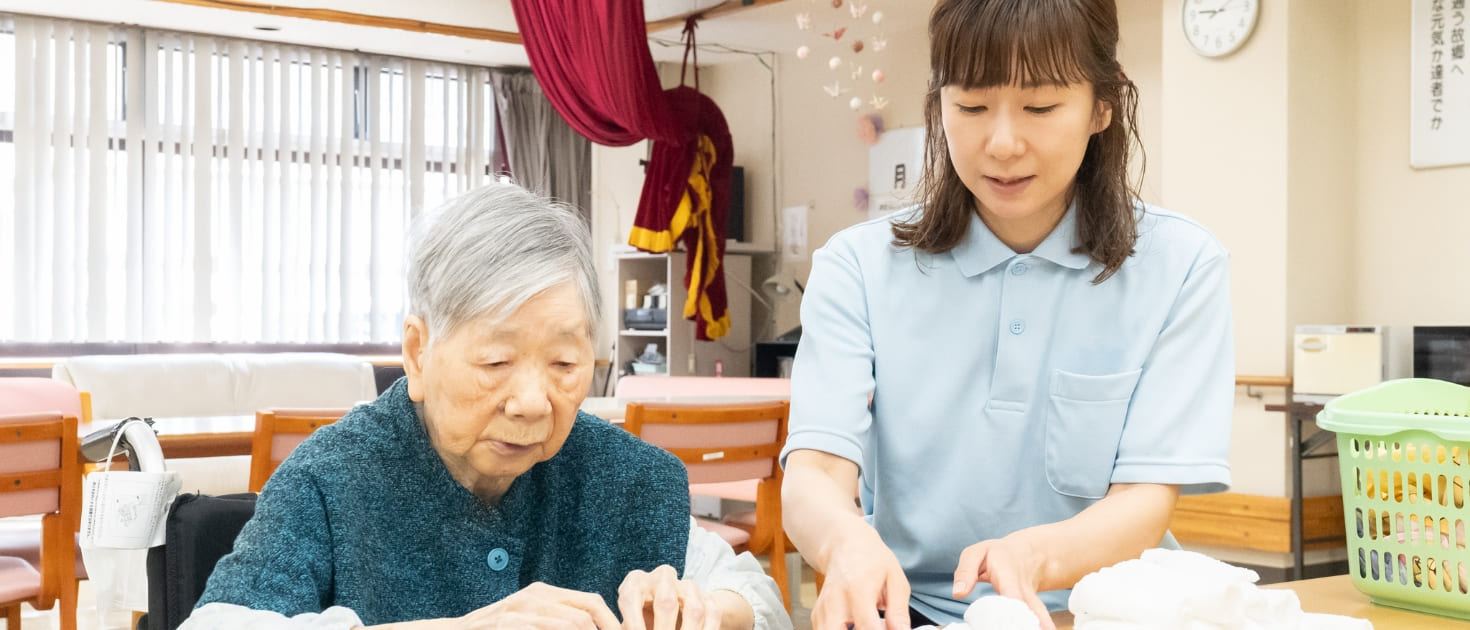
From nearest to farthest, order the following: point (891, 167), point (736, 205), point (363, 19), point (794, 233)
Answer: point (891, 167)
point (363, 19)
point (794, 233)
point (736, 205)

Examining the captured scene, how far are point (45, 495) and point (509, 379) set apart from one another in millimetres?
2211

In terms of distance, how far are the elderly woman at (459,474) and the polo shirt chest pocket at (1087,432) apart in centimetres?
34

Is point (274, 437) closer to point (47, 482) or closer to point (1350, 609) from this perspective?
point (47, 482)

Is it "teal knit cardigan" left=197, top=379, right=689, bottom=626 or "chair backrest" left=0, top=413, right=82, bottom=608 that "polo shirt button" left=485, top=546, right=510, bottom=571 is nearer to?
"teal knit cardigan" left=197, top=379, right=689, bottom=626

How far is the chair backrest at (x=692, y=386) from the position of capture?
5.72 metres

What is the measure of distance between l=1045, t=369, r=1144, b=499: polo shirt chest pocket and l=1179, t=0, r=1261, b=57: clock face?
170 inches

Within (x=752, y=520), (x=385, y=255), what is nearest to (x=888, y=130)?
(x=385, y=255)

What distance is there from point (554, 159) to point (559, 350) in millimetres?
7791

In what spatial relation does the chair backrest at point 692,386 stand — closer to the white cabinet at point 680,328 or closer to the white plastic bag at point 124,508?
the white cabinet at point 680,328

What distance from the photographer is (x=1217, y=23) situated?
5164 millimetres

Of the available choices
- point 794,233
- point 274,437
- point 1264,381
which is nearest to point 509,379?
point 274,437

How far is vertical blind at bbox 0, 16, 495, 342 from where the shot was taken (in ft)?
24.3

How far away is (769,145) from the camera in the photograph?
8109 mm

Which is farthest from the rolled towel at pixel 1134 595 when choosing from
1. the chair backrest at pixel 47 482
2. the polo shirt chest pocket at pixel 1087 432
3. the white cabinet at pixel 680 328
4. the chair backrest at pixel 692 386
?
the white cabinet at pixel 680 328
